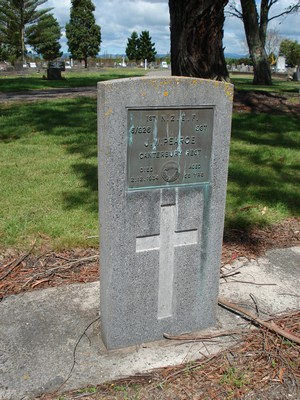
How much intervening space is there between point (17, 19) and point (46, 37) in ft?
19.7

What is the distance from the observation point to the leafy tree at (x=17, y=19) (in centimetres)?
5199

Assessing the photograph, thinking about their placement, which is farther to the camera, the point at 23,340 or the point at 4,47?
the point at 4,47

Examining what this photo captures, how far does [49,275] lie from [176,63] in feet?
22.3

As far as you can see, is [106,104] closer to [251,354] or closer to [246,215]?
[251,354]

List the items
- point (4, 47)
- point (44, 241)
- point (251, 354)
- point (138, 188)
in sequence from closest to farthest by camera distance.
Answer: point (138, 188)
point (251, 354)
point (44, 241)
point (4, 47)

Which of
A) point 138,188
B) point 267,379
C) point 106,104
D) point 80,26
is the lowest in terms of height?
point 267,379

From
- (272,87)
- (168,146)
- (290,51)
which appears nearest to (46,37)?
(290,51)

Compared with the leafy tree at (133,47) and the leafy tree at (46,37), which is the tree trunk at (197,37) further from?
the leafy tree at (133,47)

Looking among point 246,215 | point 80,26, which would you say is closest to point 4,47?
point 80,26

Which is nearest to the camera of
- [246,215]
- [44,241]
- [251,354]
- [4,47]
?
[251,354]

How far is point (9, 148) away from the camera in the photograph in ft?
24.6

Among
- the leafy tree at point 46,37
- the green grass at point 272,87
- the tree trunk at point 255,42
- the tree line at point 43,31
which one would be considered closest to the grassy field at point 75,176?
the green grass at point 272,87

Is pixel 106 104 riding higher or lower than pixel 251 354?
higher

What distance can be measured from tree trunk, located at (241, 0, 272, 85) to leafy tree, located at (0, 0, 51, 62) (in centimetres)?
3793
